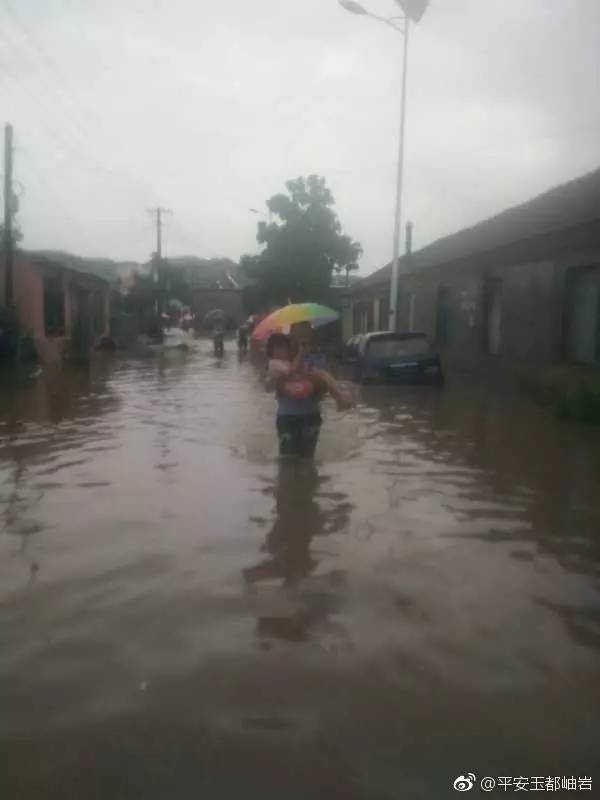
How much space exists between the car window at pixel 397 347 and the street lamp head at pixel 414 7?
10.7 meters

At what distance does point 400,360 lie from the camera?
63.7ft

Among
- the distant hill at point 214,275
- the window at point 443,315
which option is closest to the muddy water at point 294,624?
the window at point 443,315

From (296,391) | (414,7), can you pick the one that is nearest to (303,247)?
(414,7)

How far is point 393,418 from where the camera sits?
14.3m

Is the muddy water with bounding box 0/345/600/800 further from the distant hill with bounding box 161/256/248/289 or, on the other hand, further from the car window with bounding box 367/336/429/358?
the distant hill with bounding box 161/256/248/289

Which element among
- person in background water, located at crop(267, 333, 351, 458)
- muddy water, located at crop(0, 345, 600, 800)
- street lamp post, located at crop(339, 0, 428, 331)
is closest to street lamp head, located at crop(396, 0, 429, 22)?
street lamp post, located at crop(339, 0, 428, 331)

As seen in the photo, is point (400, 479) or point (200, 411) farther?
point (200, 411)

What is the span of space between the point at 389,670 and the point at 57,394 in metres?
15.6

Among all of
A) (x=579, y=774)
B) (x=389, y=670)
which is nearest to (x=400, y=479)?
(x=389, y=670)

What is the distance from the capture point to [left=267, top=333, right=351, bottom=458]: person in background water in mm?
8289

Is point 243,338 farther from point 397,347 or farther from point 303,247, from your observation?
point 397,347

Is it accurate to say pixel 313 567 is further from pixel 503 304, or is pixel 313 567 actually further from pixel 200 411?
pixel 503 304

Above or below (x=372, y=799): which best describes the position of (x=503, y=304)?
above

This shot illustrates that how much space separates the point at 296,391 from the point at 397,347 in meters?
11.4
